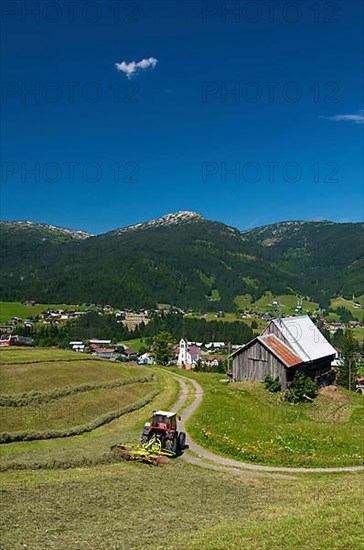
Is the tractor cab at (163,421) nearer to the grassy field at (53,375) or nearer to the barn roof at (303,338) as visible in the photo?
the grassy field at (53,375)

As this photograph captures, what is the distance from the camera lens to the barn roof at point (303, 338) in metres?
64.0

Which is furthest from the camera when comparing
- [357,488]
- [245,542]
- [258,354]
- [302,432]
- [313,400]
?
[258,354]

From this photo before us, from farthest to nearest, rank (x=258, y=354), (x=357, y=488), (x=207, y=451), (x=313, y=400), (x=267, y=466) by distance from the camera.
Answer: (x=258, y=354) < (x=313, y=400) < (x=207, y=451) < (x=267, y=466) < (x=357, y=488)

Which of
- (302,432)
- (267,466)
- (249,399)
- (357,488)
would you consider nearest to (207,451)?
(267,466)

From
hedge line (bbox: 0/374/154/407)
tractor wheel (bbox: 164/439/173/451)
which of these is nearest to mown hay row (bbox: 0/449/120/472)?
tractor wheel (bbox: 164/439/173/451)

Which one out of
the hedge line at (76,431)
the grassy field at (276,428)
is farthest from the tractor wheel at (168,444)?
the hedge line at (76,431)

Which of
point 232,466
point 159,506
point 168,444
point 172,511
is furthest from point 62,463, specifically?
point 232,466

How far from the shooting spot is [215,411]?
45.1m

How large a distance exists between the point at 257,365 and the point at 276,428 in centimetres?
2093

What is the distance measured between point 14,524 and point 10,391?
28.8 meters

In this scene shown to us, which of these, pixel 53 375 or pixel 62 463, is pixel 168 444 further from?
pixel 53 375

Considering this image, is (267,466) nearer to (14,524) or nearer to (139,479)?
(139,479)

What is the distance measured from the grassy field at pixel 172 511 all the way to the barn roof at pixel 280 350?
103 ft

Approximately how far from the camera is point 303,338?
67312mm
